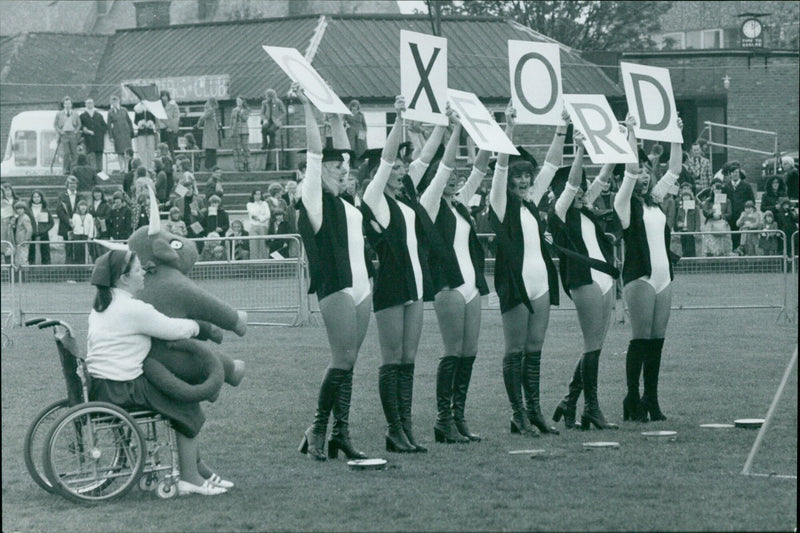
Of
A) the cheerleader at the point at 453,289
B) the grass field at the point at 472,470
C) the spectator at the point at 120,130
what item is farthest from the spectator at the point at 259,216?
the cheerleader at the point at 453,289

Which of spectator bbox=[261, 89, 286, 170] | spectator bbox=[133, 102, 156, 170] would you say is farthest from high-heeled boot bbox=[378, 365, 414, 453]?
spectator bbox=[261, 89, 286, 170]

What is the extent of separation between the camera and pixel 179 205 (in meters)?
27.9

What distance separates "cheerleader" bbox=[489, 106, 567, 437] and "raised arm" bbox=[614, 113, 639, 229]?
749 millimetres

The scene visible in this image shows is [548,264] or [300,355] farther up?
[548,264]

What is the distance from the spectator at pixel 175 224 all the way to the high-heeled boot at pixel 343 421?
16.1 metres

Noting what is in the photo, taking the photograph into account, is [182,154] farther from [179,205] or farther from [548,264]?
[548,264]

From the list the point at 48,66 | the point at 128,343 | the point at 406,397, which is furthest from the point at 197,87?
the point at 128,343

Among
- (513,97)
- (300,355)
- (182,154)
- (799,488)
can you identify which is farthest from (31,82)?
(799,488)

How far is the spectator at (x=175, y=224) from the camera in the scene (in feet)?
84.8

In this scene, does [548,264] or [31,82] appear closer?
[548,264]

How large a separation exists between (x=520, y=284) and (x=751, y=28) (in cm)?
3865

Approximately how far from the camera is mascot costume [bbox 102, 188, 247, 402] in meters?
8.76

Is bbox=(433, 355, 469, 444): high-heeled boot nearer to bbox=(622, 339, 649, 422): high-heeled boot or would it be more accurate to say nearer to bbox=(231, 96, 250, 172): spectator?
bbox=(622, 339, 649, 422): high-heeled boot

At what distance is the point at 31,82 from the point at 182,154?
19954mm
